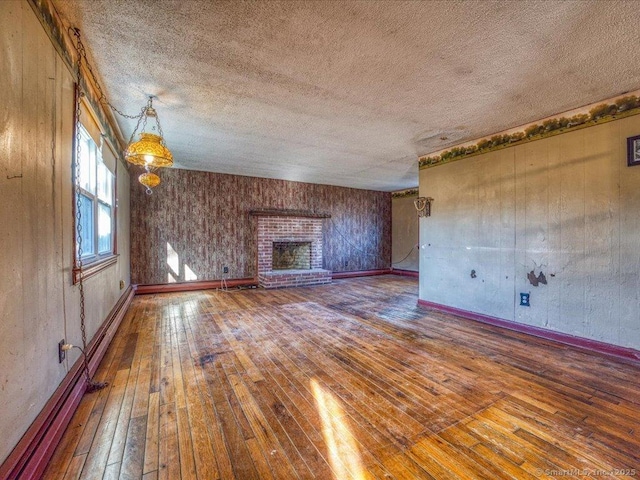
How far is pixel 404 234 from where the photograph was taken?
326 inches

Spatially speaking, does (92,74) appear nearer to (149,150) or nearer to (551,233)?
(149,150)

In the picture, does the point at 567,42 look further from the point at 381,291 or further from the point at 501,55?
the point at 381,291

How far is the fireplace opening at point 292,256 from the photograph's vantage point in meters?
7.02

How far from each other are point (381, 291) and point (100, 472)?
5086mm

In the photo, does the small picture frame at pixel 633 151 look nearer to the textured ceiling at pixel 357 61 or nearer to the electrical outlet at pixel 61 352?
the textured ceiling at pixel 357 61

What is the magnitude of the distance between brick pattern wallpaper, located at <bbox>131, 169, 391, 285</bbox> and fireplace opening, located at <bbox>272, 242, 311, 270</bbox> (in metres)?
0.57

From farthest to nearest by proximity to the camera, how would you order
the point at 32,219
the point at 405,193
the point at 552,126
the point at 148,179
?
the point at 405,193
the point at 148,179
the point at 552,126
the point at 32,219

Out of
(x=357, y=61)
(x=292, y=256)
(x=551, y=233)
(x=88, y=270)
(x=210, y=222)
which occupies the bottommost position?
Result: (x=292, y=256)

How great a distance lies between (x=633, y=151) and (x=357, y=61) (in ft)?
8.90

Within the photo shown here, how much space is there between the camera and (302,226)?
277 inches

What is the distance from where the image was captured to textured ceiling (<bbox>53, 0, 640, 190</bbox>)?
1.68m

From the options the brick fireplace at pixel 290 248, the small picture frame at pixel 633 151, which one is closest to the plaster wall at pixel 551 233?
→ the small picture frame at pixel 633 151

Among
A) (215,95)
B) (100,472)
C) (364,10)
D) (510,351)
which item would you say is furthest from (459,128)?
(100,472)

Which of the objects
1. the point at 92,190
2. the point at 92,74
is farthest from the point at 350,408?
the point at 92,74
